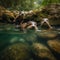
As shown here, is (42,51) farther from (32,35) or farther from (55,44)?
(32,35)

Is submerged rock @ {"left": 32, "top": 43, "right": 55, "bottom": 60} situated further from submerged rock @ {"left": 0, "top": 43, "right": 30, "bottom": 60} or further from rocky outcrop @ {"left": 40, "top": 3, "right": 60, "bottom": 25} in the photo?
rocky outcrop @ {"left": 40, "top": 3, "right": 60, "bottom": 25}

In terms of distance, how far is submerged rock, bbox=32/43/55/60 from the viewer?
5.72m

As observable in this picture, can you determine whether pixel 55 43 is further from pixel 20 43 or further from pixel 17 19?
pixel 17 19

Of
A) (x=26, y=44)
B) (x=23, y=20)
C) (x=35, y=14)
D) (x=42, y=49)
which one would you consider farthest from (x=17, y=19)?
(x=42, y=49)

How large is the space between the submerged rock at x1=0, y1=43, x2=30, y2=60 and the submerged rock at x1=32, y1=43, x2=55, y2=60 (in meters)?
0.31

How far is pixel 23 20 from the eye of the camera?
1024 centimetres

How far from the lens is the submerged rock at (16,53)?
5.64 metres

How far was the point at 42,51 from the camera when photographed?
19.6ft

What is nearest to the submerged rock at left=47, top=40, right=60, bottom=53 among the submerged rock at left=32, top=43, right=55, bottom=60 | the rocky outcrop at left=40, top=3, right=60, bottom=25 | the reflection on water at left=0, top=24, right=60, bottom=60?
the reflection on water at left=0, top=24, right=60, bottom=60

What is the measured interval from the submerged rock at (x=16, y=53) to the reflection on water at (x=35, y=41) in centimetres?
20

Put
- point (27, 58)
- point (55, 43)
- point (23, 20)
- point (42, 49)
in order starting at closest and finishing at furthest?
point (27, 58) < point (42, 49) < point (55, 43) < point (23, 20)

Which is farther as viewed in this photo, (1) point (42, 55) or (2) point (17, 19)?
(2) point (17, 19)

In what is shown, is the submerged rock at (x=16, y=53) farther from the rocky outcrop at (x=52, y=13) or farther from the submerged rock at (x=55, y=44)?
the rocky outcrop at (x=52, y=13)

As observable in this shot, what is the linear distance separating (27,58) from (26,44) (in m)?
1.08
